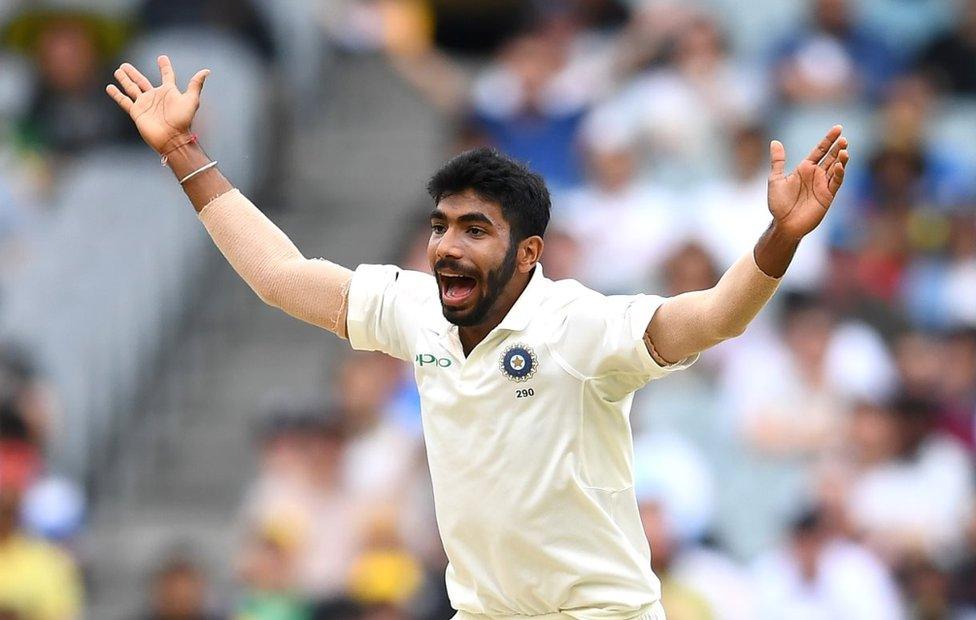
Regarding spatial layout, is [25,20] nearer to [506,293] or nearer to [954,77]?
[954,77]

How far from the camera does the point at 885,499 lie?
33.4 feet

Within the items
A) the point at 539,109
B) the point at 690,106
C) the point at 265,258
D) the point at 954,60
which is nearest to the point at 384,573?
the point at 539,109

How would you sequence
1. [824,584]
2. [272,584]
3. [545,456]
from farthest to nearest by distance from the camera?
[272,584] → [824,584] → [545,456]

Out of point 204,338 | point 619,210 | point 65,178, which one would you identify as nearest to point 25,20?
point 65,178

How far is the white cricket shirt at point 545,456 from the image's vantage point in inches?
213

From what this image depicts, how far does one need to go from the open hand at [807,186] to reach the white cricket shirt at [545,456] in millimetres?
453

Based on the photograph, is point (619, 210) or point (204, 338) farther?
point (204, 338)

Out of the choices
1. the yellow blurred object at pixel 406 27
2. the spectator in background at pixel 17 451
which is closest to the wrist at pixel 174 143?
the spectator in background at pixel 17 451

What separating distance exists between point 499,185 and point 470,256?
0.23 metres

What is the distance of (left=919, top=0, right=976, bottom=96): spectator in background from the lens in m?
13.0

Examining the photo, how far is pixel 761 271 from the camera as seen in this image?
16.9 feet

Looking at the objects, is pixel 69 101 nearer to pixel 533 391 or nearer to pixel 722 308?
pixel 533 391

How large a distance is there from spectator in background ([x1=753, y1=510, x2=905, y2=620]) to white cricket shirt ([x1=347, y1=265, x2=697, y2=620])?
4.37 m

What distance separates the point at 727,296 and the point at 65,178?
892 cm
